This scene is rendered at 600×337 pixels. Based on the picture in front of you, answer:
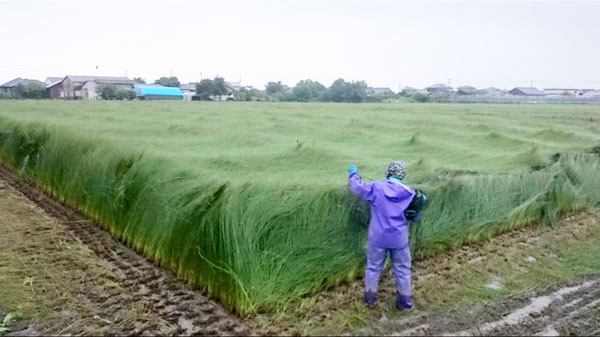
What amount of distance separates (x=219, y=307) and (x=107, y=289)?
1232 mm

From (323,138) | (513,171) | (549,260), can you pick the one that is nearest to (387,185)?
(549,260)

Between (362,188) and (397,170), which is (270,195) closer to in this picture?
(362,188)

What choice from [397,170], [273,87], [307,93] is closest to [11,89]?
[307,93]

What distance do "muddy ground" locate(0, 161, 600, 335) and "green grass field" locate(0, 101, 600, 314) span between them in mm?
234

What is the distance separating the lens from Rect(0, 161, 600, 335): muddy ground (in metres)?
3.88

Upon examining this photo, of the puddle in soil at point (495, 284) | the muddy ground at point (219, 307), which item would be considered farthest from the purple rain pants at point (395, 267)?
the puddle in soil at point (495, 284)

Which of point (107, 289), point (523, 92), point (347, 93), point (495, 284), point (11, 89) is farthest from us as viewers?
point (523, 92)

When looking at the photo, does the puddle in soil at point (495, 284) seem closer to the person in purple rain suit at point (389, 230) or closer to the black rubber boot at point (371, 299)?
the person in purple rain suit at point (389, 230)

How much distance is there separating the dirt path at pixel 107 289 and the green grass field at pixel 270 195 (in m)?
0.20

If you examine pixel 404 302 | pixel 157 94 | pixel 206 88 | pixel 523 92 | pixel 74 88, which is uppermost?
pixel 74 88

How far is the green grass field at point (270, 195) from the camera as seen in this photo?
4.35 m

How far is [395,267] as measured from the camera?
13.9ft

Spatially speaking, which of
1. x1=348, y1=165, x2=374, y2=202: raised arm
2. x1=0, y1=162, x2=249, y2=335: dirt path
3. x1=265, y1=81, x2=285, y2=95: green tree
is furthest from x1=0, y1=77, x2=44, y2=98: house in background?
x1=348, y1=165, x2=374, y2=202: raised arm

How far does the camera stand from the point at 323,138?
455 inches
